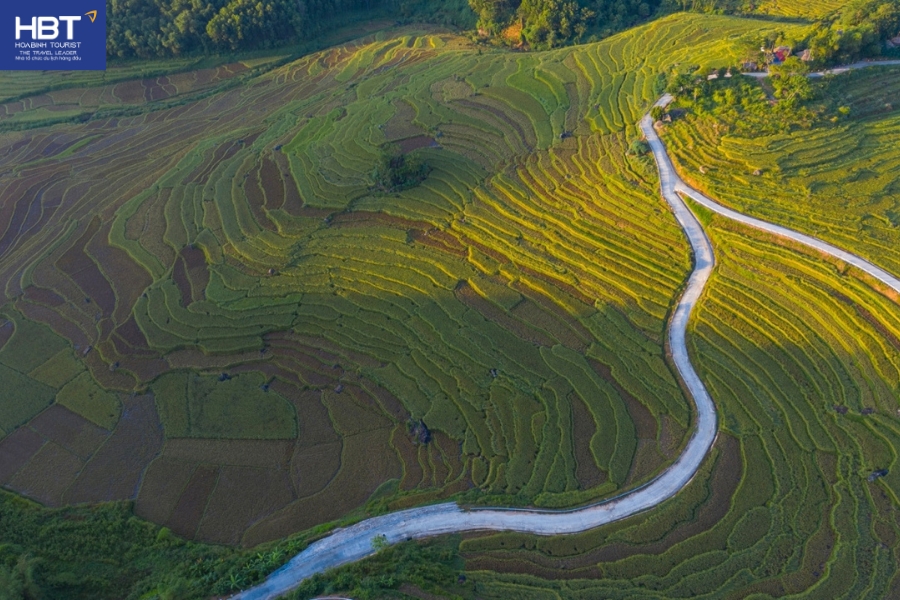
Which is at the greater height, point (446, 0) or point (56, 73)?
point (446, 0)

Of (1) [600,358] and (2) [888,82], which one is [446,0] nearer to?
(2) [888,82]

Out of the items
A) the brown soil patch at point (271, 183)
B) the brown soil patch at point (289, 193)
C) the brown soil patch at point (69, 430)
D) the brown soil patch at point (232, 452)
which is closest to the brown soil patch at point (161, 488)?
the brown soil patch at point (232, 452)

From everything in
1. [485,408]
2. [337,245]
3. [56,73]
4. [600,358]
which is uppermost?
[56,73]

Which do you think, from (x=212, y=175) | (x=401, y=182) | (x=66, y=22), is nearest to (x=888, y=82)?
(x=401, y=182)

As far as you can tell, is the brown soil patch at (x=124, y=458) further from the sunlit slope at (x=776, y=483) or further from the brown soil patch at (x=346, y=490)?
the sunlit slope at (x=776, y=483)

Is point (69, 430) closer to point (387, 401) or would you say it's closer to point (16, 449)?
point (16, 449)

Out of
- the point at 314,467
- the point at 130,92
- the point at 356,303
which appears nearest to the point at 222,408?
the point at 314,467
